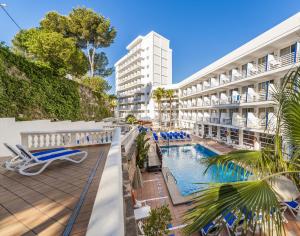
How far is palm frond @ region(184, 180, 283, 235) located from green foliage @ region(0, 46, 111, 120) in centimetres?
919

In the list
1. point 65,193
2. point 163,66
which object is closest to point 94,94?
point 65,193

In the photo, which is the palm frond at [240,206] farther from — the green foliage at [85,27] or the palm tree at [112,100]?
the palm tree at [112,100]

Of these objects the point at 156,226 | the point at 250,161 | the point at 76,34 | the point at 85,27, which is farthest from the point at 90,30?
the point at 250,161

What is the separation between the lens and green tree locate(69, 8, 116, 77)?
20.8 metres

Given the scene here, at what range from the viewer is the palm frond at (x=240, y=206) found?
1.73 m

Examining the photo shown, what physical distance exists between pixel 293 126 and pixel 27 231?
4.34m

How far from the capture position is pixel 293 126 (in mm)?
2559

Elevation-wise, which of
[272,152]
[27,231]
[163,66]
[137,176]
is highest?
[163,66]

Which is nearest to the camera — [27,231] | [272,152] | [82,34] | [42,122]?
[27,231]

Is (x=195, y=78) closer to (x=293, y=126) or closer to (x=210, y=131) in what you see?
(x=210, y=131)

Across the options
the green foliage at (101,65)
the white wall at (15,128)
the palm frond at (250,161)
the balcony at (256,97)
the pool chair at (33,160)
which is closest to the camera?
the palm frond at (250,161)

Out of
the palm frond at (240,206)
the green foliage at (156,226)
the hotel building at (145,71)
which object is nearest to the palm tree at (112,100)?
the hotel building at (145,71)

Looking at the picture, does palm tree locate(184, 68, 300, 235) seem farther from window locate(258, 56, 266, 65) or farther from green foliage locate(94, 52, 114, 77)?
green foliage locate(94, 52, 114, 77)

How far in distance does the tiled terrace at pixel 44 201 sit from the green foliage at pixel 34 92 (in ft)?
15.3
